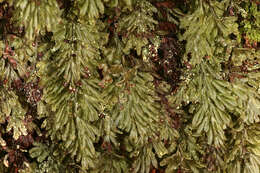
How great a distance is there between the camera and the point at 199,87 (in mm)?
1660

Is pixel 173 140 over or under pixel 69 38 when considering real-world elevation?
under

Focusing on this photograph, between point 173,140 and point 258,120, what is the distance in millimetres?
531

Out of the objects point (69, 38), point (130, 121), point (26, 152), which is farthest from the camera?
point (26, 152)

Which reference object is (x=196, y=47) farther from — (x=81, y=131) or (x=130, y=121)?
(x=81, y=131)

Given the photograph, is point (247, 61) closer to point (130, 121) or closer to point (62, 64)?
point (130, 121)

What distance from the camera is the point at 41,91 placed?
171 centimetres

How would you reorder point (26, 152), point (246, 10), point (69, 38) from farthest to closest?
point (26, 152) → point (246, 10) → point (69, 38)

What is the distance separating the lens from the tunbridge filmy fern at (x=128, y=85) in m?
1.54

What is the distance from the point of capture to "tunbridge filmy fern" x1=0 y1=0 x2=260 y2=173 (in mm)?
1544

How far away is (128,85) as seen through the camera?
1610mm

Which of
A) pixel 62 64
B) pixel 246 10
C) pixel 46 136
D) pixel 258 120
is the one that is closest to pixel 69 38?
pixel 62 64

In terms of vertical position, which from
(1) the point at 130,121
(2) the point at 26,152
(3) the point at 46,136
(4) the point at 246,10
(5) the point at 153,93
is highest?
(4) the point at 246,10

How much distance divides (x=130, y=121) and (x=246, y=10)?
0.96 metres

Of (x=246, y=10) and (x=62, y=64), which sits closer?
(x=62, y=64)
